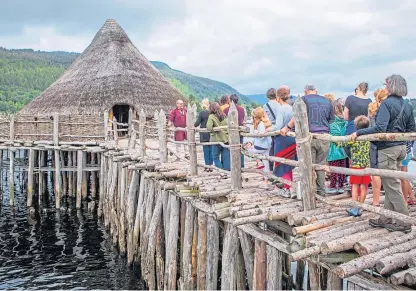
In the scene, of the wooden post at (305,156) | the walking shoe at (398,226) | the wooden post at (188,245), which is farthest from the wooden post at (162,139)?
the walking shoe at (398,226)

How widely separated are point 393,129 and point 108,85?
69.6ft

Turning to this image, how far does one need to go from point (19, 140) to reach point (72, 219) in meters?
4.29

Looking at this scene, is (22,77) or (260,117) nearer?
(260,117)

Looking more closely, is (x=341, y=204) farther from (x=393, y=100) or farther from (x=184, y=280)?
(x=184, y=280)

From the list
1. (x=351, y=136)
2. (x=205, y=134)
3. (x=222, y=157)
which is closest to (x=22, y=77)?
(x=205, y=134)

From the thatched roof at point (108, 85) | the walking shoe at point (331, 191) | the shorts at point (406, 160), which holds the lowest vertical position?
the walking shoe at point (331, 191)

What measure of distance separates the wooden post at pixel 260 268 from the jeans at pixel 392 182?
1.61 metres

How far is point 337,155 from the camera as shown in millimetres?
6504

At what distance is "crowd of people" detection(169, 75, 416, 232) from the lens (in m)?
4.44

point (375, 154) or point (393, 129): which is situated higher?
point (393, 129)

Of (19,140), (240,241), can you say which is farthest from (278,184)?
(19,140)

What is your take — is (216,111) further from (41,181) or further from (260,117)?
(41,181)

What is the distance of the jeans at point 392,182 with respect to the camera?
4.39 m

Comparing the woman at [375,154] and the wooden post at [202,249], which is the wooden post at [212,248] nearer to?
the wooden post at [202,249]
